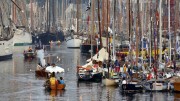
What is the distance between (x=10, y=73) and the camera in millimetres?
97938

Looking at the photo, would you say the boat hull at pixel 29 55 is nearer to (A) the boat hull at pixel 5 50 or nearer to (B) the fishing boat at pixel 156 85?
(A) the boat hull at pixel 5 50

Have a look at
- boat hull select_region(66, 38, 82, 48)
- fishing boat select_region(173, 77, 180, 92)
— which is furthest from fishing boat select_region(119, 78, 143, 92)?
boat hull select_region(66, 38, 82, 48)

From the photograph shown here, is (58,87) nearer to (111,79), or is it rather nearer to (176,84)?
(111,79)

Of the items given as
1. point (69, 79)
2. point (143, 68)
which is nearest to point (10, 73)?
point (69, 79)

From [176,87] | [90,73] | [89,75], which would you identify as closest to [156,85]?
[176,87]

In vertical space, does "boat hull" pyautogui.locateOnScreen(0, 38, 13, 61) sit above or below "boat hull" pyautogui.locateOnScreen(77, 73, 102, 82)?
below

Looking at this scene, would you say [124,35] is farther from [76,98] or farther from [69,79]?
[76,98]

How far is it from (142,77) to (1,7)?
270 ft

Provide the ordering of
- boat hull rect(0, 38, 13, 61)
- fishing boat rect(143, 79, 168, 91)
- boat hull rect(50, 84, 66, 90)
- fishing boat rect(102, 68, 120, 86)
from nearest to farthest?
fishing boat rect(143, 79, 168, 91) → boat hull rect(50, 84, 66, 90) → fishing boat rect(102, 68, 120, 86) → boat hull rect(0, 38, 13, 61)

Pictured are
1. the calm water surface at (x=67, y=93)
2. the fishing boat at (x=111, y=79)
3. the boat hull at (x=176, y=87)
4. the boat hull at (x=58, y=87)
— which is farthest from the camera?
the fishing boat at (x=111, y=79)

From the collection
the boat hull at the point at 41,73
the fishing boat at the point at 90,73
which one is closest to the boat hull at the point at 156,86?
the fishing boat at the point at 90,73

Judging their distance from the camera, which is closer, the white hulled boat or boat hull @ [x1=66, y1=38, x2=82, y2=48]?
the white hulled boat

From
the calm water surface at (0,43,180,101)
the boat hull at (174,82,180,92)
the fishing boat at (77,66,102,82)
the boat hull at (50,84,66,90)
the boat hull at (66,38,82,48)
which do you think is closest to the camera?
the calm water surface at (0,43,180,101)

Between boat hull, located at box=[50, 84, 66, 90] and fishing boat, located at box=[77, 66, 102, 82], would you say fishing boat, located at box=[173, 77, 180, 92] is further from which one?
fishing boat, located at box=[77, 66, 102, 82]
